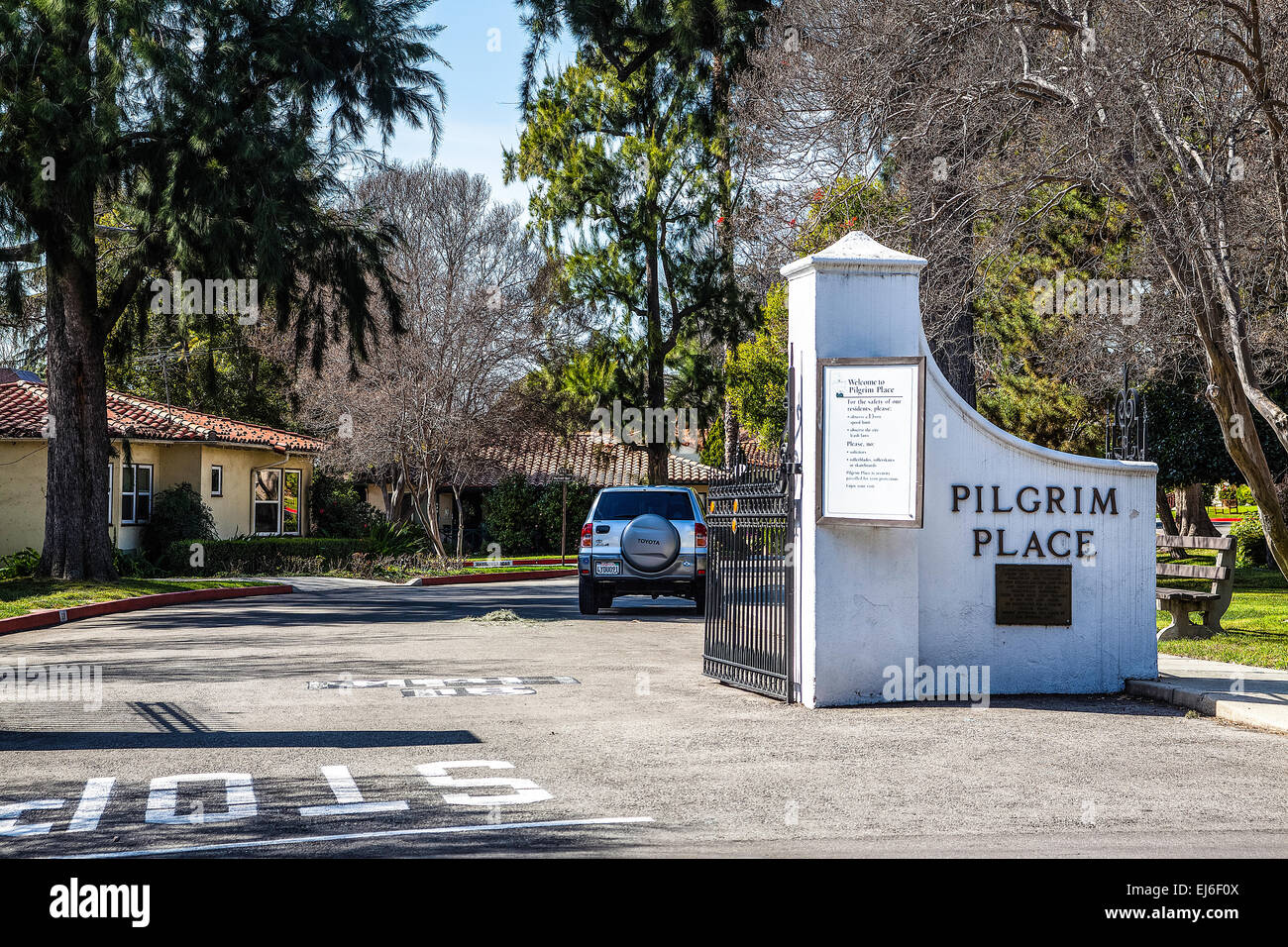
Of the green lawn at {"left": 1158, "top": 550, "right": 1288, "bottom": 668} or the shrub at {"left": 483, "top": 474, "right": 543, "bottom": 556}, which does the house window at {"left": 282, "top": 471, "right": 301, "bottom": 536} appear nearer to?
the shrub at {"left": 483, "top": 474, "right": 543, "bottom": 556}

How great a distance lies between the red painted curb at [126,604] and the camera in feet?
56.7

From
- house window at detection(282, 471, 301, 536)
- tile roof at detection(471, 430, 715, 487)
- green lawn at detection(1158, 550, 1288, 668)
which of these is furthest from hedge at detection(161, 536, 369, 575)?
green lawn at detection(1158, 550, 1288, 668)

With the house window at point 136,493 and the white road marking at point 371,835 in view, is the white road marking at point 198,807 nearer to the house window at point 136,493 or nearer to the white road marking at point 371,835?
the white road marking at point 371,835

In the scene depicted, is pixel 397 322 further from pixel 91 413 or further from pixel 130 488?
pixel 130 488

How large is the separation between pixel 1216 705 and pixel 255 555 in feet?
86.0

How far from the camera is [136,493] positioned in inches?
1283

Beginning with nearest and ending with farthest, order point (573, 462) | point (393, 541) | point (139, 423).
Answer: point (139, 423) < point (393, 541) < point (573, 462)

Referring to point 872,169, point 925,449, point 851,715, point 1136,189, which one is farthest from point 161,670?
point 1136,189

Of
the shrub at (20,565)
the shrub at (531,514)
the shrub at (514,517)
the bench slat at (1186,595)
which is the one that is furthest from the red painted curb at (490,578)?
the bench slat at (1186,595)

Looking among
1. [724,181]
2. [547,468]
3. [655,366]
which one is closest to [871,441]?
[724,181]

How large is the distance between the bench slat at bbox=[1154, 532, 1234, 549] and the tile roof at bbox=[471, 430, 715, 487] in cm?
3409

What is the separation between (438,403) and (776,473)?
1009 inches

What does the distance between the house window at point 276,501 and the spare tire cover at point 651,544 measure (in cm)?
2124

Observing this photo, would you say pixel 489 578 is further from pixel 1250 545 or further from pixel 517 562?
pixel 1250 545
